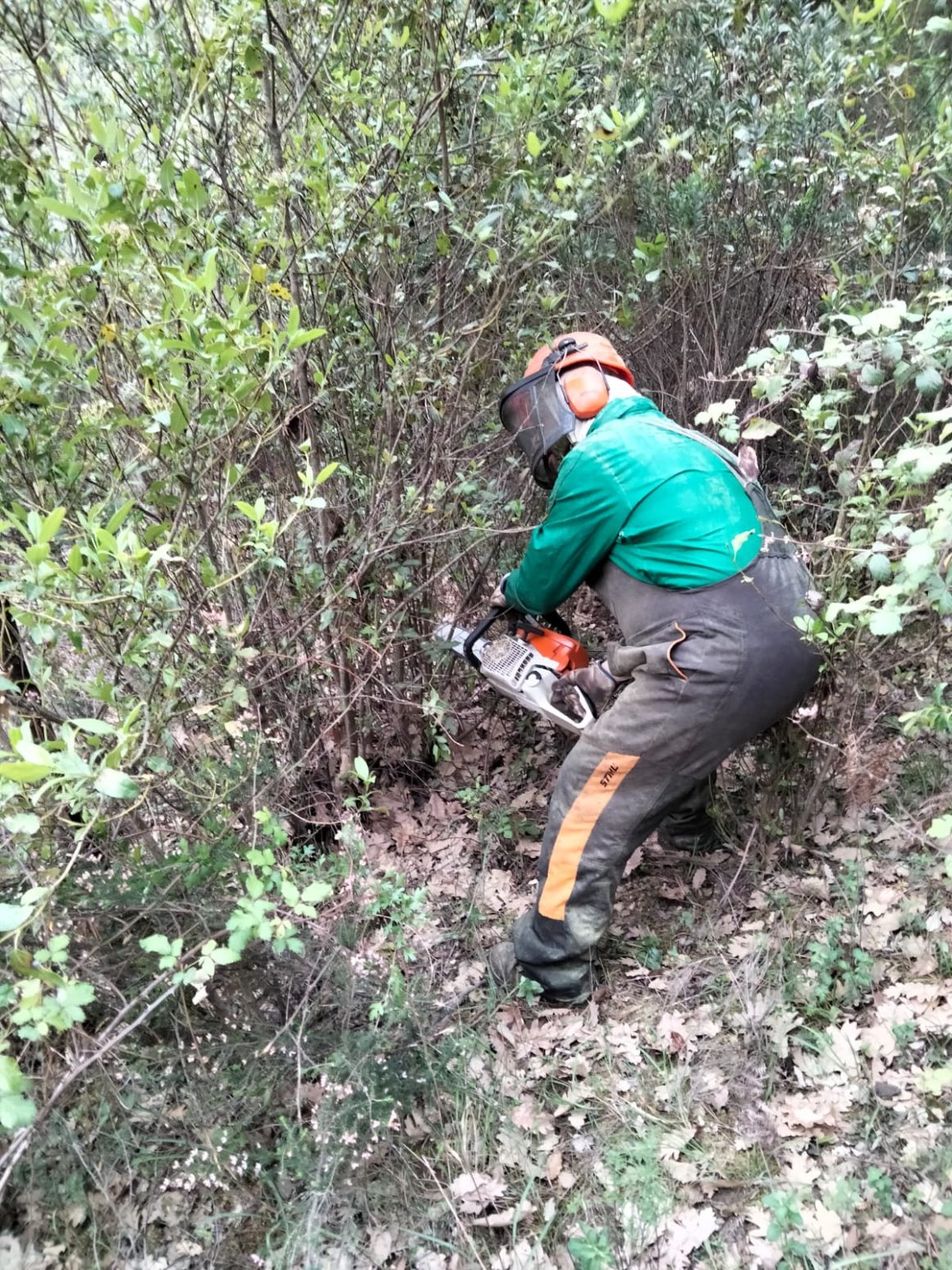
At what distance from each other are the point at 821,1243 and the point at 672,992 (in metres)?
0.85

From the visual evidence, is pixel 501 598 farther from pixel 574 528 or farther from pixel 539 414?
pixel 539 414

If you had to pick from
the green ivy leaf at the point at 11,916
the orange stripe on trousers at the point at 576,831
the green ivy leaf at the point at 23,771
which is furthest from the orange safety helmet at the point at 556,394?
the green ivy leaf at the point at 11,916

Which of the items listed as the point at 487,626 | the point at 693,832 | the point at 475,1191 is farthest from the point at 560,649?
the point at 475,1191

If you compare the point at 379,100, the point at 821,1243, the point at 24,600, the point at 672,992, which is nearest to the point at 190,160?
the point at 379,100

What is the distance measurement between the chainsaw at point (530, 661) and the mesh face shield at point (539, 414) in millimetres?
675

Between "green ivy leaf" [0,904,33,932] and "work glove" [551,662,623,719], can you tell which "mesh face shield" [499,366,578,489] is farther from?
"green ivy leaf" [0,904,33,932]

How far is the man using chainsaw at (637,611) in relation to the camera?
2.46 metres

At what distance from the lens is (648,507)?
252cm

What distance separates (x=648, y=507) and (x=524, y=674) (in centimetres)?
84

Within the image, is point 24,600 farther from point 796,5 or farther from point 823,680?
point 796,5

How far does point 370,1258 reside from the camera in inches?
81.3

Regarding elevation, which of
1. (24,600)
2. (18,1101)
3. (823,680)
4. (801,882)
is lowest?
(801,882)

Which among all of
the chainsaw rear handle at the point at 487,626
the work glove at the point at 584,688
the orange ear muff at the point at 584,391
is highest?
the orange ear muff at the point at 584,391

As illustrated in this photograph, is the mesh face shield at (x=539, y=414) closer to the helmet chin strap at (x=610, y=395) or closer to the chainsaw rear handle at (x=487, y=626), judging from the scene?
the helmet chin strap at (x=610, y=395)
